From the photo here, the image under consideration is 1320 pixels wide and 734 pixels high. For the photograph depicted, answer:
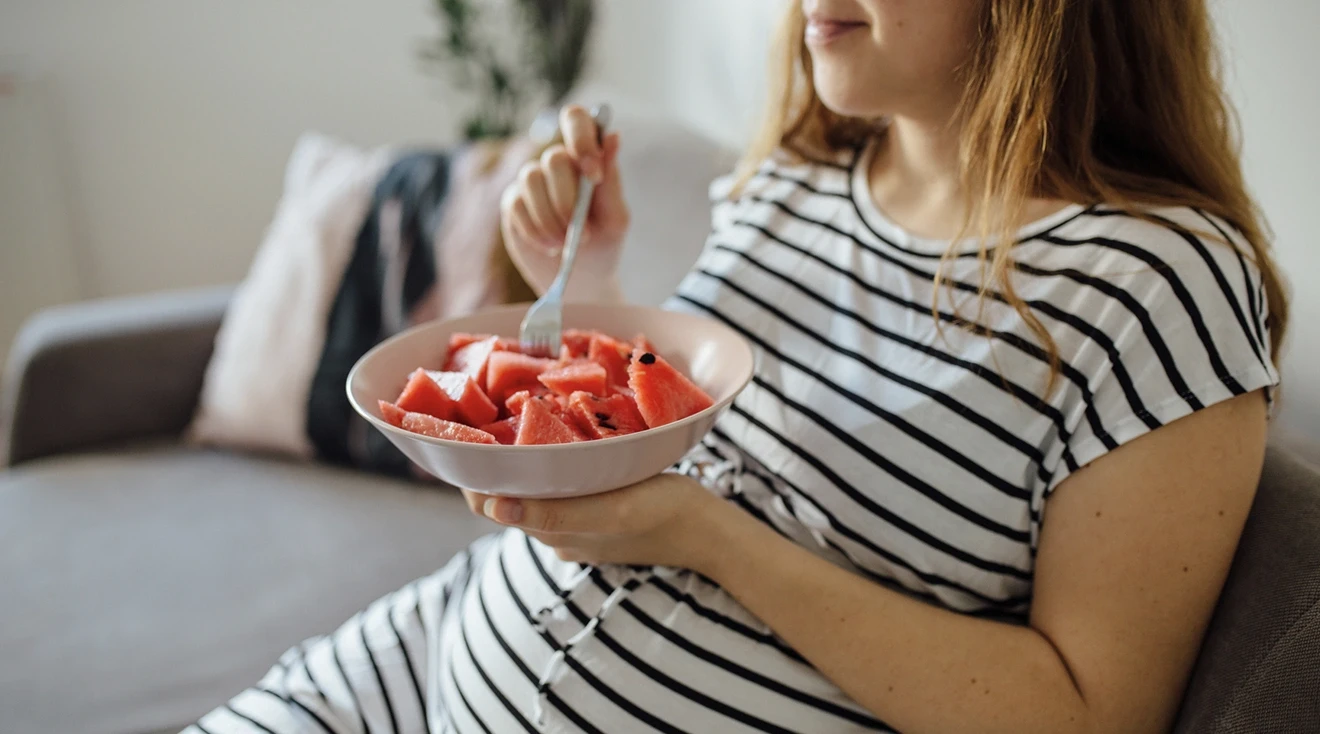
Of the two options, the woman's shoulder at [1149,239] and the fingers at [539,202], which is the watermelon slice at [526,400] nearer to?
the fingers at [539,202]

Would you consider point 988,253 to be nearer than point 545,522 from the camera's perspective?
No

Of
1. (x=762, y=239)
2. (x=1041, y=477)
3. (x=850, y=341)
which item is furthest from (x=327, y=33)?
(x=1041, y=477)

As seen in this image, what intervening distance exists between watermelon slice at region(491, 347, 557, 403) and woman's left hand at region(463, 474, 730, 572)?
0.28 ft

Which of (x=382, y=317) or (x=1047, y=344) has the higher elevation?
(x=1047, y=344)

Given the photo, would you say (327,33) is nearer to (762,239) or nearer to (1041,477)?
(762,239)

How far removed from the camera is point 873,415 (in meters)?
0.84

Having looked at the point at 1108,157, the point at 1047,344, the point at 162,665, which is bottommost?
the point at 162,665

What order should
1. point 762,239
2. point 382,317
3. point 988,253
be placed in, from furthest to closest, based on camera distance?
point 382,317, point 762,239, point 988,253

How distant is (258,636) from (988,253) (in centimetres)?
105

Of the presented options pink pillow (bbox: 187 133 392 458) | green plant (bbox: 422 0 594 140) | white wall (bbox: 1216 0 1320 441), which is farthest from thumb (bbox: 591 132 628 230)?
green plant (bbox: 422 0 594 140)

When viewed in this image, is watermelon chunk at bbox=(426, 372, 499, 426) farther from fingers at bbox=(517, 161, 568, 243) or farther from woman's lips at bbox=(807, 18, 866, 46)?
woman's lips at bbox=(807, 18, 866, 46)

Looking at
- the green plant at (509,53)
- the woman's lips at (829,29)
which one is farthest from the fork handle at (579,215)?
the green plant at (509,53)

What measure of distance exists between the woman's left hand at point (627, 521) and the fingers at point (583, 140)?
35 cm

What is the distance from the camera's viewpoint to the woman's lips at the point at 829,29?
32.9 inches
